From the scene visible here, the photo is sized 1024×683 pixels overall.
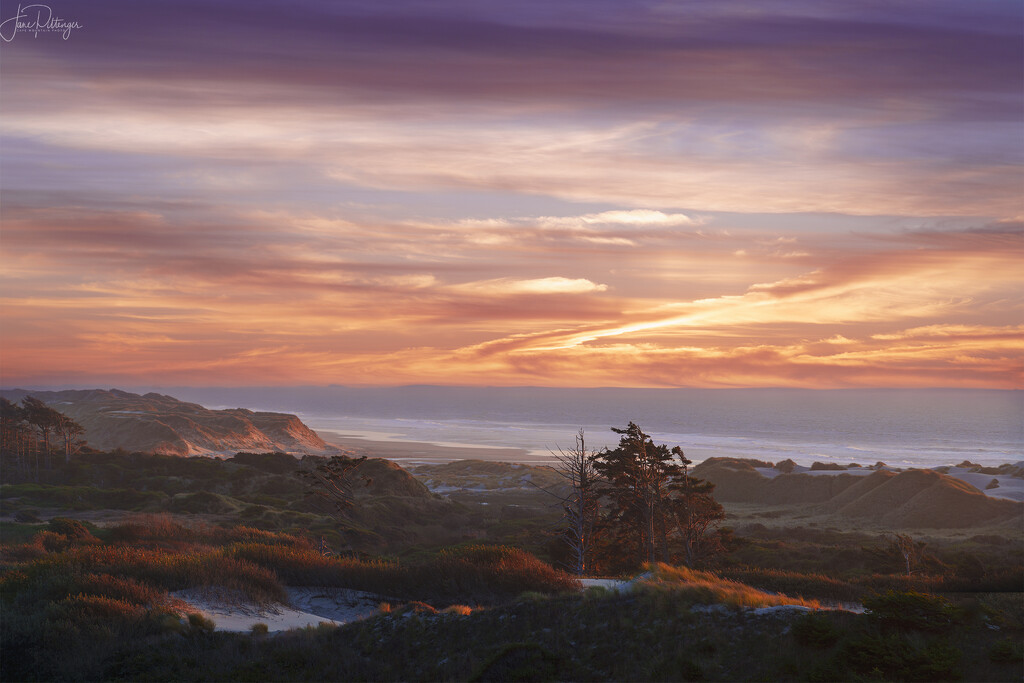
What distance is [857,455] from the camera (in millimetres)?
125562

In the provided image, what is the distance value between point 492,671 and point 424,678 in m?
1.83

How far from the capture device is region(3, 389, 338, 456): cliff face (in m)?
106

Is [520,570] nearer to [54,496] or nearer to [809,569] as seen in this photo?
[809,569]

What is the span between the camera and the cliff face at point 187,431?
349 feet

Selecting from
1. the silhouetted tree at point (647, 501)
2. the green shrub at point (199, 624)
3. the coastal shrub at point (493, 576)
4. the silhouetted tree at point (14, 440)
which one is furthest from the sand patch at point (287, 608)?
the silhouetted tree at point (14, 440)

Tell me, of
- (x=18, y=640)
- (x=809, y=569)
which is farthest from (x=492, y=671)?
(x=809, y=569)

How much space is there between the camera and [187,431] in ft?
376

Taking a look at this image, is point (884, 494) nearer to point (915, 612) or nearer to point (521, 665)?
point (915, 612)

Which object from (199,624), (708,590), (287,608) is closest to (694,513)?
(708,590)

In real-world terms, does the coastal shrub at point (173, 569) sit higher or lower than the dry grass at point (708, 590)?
lower

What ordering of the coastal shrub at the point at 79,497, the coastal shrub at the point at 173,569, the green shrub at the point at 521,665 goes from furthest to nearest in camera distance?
the coastal shrub at the point at 79,497, the coastal shrub at the point at 173,569, the green shrub at the point at 521,665

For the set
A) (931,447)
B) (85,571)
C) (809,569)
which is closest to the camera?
(85,571)

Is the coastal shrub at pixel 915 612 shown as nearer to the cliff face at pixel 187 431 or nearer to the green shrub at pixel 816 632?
the green shrub at pixel 816 632

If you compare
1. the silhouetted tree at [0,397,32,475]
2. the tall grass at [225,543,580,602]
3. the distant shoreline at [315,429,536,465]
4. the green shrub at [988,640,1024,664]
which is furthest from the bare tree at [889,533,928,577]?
the distant shoreline at [315,429,536,465]
